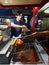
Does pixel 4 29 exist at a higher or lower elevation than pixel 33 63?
higher

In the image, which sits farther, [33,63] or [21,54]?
[21,54]

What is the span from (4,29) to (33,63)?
997 mm

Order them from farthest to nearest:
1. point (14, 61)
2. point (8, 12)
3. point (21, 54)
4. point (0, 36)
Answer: point (8, 12), point (0, 36), point (21, 54), point (14, 61)

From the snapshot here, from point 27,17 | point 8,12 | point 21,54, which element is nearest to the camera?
point 21,54

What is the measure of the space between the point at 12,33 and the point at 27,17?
222 inches

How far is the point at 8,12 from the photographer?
10.2m

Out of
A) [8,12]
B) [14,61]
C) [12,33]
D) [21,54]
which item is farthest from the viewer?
[8,12]

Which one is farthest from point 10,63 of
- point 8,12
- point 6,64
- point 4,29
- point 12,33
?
point 8,12

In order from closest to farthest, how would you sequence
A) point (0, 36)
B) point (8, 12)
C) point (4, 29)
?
point (0, 36) < point (4, 29) < point (8, 12)

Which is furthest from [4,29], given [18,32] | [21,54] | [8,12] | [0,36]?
[8,12]

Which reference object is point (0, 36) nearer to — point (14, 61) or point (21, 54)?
point (21, 54)

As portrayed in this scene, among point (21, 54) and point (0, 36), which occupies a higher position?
point (0, 36)

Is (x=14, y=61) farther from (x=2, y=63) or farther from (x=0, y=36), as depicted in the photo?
(x=0, y=36)

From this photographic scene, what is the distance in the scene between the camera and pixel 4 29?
2.72 m
